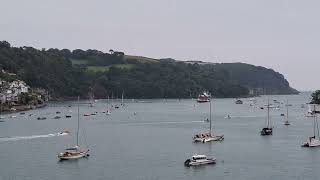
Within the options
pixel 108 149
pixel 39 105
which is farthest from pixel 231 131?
pixel 39 105

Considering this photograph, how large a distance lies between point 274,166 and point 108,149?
59.1 ft

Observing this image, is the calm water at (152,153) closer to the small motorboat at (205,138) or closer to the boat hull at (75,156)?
the boat hull at (75,156)

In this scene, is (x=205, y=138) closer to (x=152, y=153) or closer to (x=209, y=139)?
(x=209, y=139)

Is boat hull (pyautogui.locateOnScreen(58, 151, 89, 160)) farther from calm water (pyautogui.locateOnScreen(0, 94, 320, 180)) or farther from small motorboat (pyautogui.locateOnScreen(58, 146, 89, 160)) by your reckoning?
calm water (pyautogui.locateOnScreen(0, 94, 320, 180))

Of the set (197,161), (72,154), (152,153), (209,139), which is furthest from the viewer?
(209,139)

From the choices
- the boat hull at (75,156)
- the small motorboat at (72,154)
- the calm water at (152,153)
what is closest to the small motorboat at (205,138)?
the calm water at (152,153)

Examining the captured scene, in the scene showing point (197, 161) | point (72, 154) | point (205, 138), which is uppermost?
point (205, 138)

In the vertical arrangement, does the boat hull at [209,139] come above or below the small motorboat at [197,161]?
above

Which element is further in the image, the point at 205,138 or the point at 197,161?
the point at 205,138

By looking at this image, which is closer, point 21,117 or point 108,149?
point 108,149

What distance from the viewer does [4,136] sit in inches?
2965

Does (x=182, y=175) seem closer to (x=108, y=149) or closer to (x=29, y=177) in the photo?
(x=29, y=177)

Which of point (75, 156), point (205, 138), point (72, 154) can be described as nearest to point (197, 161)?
point (75, 156)

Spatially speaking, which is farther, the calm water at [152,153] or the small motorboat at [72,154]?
the small motorboat at [72,154]
